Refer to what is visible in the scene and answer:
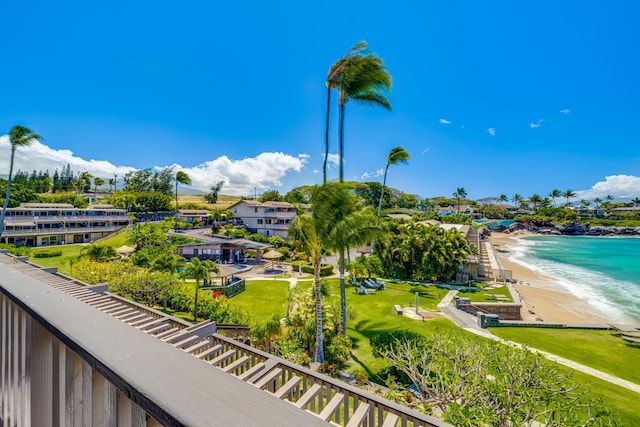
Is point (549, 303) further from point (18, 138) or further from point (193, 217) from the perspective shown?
point (193, 217)

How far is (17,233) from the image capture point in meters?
35.4

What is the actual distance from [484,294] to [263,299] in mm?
15561

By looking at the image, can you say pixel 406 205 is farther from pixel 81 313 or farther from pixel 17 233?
pixel 81 313

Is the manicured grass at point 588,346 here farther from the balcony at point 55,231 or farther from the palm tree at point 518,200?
the palm tree at point 518,200

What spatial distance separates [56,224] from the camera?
4109cm

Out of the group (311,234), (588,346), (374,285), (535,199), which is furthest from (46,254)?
(535,199)

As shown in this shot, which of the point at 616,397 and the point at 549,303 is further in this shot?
the point at 549,303

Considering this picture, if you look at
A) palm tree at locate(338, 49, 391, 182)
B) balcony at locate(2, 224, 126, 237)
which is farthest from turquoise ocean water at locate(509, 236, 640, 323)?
balcony at locate(2, 224, 126, 237)

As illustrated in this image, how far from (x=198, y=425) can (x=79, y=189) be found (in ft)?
341

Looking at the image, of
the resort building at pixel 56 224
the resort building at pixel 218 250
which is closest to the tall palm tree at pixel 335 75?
the resort building at pixel 218 250

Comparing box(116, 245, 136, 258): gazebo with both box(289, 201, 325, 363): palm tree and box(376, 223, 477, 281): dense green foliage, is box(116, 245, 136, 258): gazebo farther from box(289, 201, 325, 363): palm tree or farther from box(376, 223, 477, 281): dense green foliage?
box(289, 201, 325, 363): palm tree

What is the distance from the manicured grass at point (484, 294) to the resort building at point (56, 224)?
49.2m

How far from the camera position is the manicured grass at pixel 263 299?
15930 mm

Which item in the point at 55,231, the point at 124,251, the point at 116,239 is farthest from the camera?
the point at 116,239
